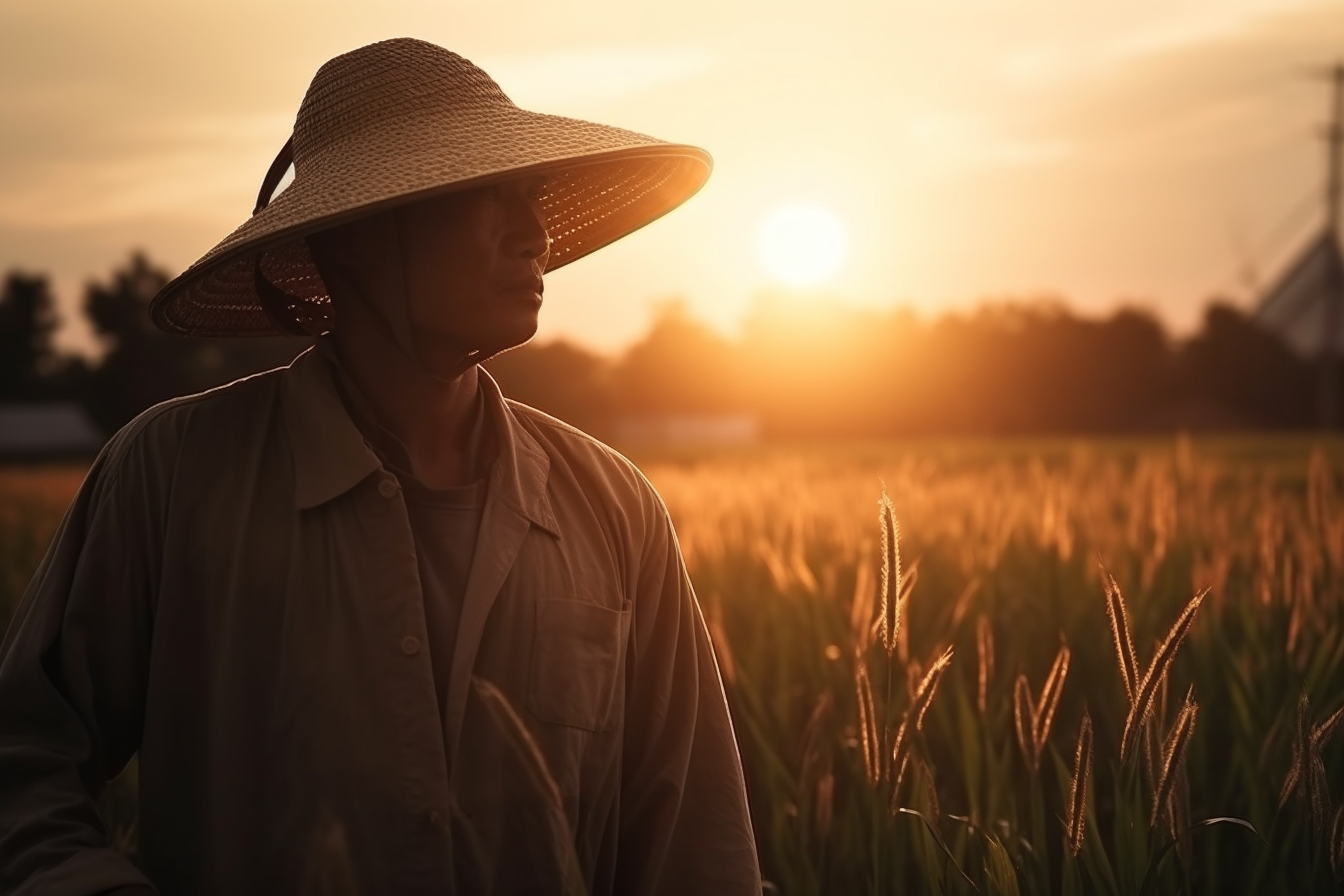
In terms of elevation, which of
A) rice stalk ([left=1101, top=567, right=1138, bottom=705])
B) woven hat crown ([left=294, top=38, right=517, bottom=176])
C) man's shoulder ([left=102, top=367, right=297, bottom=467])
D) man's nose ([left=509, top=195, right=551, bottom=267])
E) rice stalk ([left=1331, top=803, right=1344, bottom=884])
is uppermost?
woven hat crown ([left=294, top=38, right=517, bottom=176])

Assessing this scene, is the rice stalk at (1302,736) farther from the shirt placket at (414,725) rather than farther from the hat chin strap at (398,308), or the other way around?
the hat chin strap at (398,308)

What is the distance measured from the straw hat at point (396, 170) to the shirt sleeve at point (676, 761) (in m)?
0.62

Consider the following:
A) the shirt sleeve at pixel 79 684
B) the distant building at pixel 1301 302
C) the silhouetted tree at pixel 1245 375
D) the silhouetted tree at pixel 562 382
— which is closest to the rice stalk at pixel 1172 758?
the shirt sleeve at pixel 79 684

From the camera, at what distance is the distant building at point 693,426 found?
182 feet

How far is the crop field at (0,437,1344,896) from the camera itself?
1845 millimetres

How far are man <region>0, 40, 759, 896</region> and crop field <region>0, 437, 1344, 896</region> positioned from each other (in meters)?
0.39

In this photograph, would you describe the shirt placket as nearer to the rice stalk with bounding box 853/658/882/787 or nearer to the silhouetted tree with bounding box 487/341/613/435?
the rice stalk with bounding box 853/658/882/787

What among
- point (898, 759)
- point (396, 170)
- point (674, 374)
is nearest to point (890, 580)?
point (898, 759)

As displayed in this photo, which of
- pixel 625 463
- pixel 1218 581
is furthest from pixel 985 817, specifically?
pixel 1218 581

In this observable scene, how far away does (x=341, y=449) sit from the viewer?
6.01 feet

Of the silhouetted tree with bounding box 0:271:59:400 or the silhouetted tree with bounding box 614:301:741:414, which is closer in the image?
the silhouetted tree with bounding box 0:271:59:400

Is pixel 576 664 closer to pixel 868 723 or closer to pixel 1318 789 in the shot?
→ pixel 868 723

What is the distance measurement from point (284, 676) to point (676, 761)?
612mm

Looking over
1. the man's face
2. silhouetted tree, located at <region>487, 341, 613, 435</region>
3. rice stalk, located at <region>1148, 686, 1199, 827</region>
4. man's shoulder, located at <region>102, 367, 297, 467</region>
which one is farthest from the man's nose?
silhouetted tree, located at <region>487, 341, 613, 435</region>
